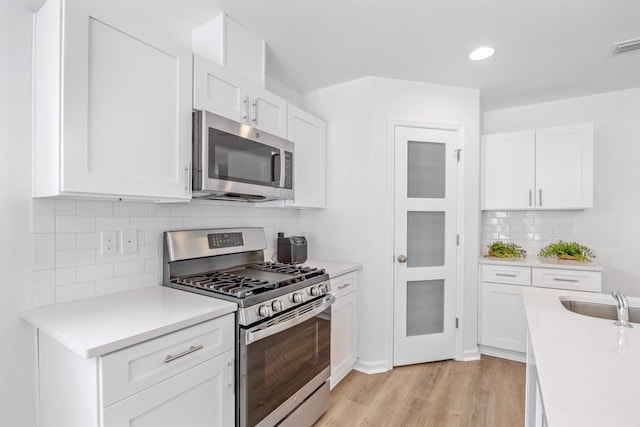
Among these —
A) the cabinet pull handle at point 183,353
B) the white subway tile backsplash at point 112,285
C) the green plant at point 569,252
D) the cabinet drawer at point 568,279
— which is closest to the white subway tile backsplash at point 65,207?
the white subway tile backsplash at point 112,285

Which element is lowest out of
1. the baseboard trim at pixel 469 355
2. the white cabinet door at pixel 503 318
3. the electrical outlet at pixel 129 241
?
the baseboard trim at pixel 469 355

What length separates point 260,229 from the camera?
2461 mm

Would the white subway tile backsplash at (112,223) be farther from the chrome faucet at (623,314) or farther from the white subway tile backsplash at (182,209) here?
the chrome faucet at (623,314)

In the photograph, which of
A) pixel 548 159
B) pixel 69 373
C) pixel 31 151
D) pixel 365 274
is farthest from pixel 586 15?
pixel 69 373

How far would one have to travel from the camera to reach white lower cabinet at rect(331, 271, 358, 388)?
7.66 feet

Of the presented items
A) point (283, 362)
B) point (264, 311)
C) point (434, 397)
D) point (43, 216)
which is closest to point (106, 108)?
point (43, 216)

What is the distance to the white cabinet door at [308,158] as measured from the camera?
2.46 metres

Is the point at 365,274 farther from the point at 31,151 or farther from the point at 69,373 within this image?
the point at 31,151

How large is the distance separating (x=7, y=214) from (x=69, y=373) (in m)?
0.71

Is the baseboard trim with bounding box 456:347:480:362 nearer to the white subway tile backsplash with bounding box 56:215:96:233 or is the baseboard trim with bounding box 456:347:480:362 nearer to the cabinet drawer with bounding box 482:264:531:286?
the cabinet drawer with bounding box 482:264:531:286

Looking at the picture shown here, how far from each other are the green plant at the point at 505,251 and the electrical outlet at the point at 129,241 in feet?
10.3

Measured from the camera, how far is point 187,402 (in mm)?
1281

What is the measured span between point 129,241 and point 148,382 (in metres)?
0.82

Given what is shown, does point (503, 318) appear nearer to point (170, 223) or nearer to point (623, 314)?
point (623, 314)
